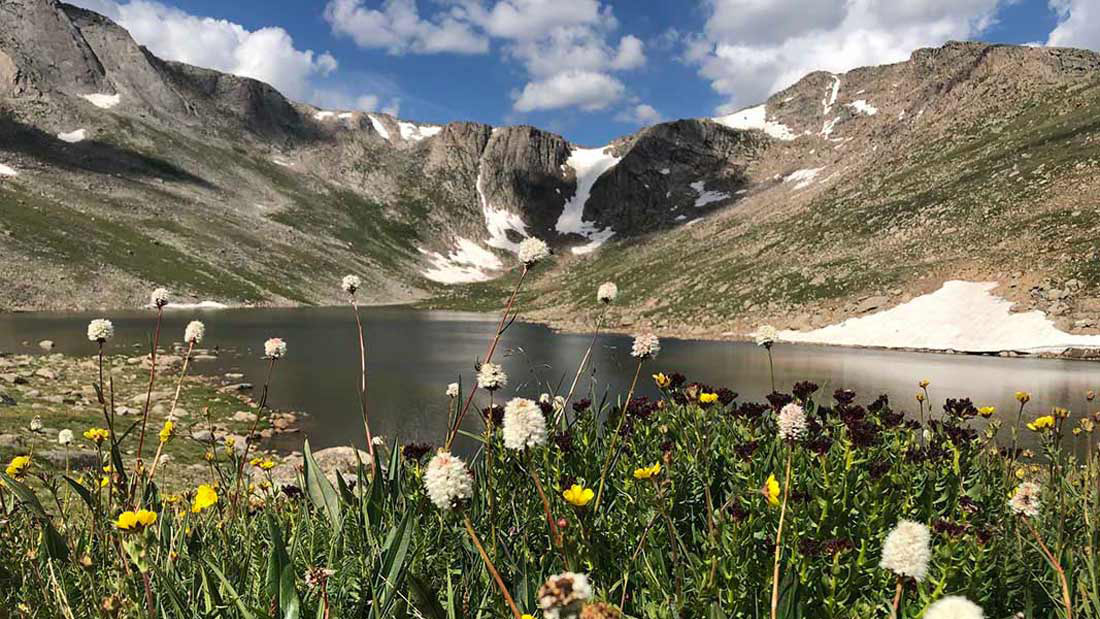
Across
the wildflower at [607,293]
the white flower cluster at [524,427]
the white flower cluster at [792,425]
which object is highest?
the wildflower at [607,293]

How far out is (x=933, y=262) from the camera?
200ft

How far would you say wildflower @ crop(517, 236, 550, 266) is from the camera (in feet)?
14.1

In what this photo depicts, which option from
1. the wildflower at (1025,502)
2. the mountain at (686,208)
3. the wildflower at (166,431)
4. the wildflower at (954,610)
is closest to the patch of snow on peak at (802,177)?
the mountain at (686,208)

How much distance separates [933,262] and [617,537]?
231ft

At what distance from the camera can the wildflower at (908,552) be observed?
2086mm

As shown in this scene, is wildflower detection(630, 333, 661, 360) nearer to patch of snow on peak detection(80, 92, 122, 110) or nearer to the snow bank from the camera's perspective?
the snow bank

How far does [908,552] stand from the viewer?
2.12m

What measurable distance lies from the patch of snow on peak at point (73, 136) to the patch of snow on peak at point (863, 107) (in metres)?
222

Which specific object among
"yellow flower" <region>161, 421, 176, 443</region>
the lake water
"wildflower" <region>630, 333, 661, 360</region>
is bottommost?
the lake water

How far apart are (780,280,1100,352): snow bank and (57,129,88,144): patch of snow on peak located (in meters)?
180

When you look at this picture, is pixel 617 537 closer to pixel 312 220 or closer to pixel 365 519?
pixel 365 519

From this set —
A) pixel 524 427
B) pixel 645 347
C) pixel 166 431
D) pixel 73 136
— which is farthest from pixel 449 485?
pixel 73 136

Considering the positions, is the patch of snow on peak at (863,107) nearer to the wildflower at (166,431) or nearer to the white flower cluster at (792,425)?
the white flower cluster at (792,425)

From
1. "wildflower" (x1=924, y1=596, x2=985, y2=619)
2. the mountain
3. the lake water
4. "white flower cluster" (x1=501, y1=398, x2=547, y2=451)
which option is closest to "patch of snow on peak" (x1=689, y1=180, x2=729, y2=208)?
the mountain
